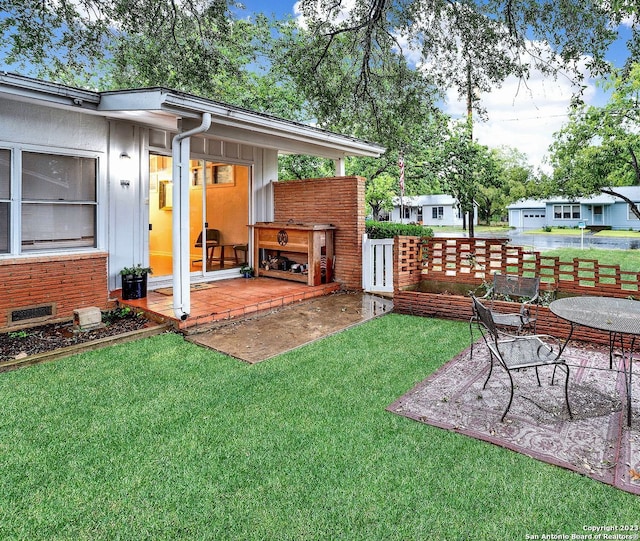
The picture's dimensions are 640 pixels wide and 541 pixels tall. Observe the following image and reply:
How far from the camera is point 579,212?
3750 centimetres

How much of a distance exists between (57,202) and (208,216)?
119 inches

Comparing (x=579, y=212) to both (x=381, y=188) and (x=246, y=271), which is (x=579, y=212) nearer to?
(x=381, y=188)

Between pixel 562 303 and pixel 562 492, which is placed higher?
pixel 562 303

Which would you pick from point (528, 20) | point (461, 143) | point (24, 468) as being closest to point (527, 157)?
point (461, 143)

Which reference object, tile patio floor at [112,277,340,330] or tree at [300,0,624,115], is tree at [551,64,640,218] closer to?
tree at [300,0,624,115]

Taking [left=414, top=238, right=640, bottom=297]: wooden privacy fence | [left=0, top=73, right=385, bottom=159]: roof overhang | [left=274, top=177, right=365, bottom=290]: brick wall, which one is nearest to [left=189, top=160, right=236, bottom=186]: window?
[left=0, top=73, right=385, bottom=159]: roof overhang

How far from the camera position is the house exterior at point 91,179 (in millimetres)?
5316

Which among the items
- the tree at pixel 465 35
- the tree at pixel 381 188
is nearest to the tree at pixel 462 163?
the tree at pixel 381 188

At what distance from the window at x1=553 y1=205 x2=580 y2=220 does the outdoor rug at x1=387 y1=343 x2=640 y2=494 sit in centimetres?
3991

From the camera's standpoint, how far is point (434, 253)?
7.01m

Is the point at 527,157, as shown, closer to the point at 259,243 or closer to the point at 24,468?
the point at 259,243

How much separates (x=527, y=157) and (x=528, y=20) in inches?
2093

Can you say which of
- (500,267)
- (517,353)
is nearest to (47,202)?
(517,353)

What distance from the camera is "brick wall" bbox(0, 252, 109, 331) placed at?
5332 millimetres
